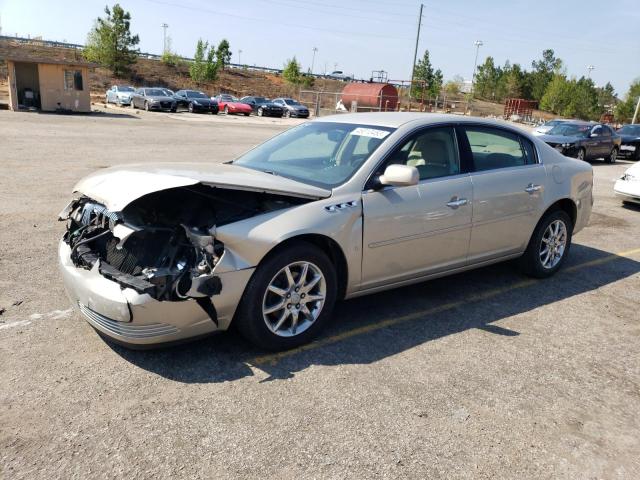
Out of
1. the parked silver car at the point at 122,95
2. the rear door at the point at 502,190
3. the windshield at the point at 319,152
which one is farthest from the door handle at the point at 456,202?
the parked silver car at the point at 122,95

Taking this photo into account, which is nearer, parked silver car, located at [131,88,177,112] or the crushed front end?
the crushed front end

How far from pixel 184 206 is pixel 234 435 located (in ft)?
5.32

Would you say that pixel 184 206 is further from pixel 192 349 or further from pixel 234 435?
pixel 234 435

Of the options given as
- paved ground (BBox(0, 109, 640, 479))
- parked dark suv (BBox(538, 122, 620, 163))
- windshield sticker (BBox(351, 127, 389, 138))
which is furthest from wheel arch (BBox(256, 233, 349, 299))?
parked dark suv (BBox(538, 122, 620, 163))

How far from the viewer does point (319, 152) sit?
456 cm

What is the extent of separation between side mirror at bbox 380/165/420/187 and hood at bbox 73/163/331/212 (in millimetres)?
454

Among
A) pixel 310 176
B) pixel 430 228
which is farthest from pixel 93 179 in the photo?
pixel 430 228

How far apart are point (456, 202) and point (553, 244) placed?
1.77m

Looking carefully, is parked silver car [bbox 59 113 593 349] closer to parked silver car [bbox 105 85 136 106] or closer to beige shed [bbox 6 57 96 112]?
beige shed [bbox 6 57 96 112]

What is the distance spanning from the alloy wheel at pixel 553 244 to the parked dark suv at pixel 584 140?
1334cm

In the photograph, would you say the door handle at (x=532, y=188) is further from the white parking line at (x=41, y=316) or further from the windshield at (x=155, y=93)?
the windshield at (x=155, y=93)

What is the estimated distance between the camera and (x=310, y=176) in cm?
413

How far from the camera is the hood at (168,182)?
3320mm

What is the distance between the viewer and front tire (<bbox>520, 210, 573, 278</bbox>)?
17.6ft
